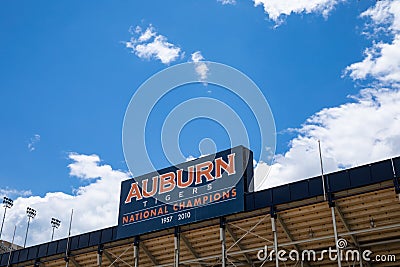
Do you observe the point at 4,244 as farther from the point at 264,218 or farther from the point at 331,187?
the point at 331,187

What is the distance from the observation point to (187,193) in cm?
3825

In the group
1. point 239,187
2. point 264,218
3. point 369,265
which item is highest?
point 239,187

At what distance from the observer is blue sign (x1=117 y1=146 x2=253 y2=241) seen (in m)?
36.1

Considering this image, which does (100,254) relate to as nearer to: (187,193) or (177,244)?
(177,244)

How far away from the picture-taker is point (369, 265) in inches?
1385

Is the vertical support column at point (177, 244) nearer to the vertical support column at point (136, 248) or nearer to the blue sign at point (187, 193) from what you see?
the blue sign at point (187, 193)

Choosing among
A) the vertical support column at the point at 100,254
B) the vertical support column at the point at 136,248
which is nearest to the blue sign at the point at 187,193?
the vertical support column at the point at 136,248

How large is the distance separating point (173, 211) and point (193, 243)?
343 centimetres

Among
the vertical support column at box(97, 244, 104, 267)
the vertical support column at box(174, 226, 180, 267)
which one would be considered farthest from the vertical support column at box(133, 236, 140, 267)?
the vertical support column at box(97, 244, 104, 267)

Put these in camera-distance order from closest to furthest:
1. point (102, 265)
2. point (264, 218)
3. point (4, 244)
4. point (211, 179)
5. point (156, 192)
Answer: point (264, 218) < point (211, 179) < point (156, 192) < point (102, 265) < point (4, 244)

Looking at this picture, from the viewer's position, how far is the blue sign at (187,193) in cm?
3609

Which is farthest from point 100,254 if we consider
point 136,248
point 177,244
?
point 177,244

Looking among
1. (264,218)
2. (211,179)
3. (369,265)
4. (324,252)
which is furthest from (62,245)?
(369,265)

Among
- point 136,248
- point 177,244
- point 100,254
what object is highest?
point 100,254
